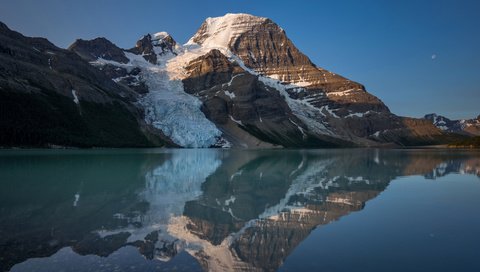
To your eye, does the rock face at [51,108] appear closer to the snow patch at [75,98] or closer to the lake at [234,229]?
the snow patch at [75,98]

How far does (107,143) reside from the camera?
152375mm

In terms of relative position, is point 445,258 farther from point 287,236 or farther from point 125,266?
point 125,266

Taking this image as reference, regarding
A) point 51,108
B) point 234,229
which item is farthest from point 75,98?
point 234,229

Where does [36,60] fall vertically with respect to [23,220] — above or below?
above

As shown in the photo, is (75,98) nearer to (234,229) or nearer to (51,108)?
(51,108)

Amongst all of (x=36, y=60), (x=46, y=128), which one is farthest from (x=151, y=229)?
(x=36, y=60)

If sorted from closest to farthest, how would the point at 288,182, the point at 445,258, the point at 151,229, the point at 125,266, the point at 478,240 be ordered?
the point at 125,266, the point at 445,258, the point at 478,240, the point at 151,229, the point at 288,182

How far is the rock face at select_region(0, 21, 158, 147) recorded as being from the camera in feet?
407

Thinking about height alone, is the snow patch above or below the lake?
above

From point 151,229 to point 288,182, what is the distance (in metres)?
21.7

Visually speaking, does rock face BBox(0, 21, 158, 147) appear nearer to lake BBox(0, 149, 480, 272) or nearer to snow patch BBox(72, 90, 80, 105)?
snow patch BBox(72, 90, 80, 105)

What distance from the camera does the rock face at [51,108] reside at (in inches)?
4879

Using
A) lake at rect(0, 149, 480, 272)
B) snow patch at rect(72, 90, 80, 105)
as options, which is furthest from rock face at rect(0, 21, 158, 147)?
lake at rect(0, 149, 480, 272)

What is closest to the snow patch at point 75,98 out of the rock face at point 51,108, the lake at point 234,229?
the rock face at point 51,108
